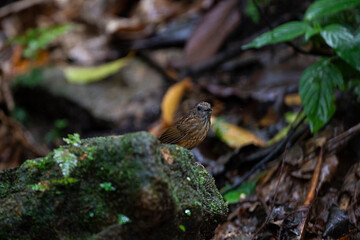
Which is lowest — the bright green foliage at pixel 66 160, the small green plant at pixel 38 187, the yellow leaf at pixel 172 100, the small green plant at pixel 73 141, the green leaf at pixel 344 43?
the yellow leaf at pixel 172 100

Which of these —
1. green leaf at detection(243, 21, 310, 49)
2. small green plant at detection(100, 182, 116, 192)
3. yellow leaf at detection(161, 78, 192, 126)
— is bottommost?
yellow leaf at detection(161, 78, 192, 126)

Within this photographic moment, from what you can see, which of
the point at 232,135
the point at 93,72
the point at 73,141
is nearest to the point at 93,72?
the point at 93,72

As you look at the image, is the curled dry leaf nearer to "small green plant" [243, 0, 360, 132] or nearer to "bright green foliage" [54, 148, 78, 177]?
"small green plant" [243, 0, 360, 132]

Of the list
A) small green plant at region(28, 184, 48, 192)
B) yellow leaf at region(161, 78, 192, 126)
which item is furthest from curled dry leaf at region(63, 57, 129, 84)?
small green plant at region(28, 184, 48, 192)

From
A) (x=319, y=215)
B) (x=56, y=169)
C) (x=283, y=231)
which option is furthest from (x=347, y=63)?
(x=56, y=169)

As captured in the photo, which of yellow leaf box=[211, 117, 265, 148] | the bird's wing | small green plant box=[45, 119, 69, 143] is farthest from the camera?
small green plant box=[45, 119, 69, 143]

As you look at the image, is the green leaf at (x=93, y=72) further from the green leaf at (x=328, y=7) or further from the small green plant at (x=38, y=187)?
the small green plant at (x=38, y=187)

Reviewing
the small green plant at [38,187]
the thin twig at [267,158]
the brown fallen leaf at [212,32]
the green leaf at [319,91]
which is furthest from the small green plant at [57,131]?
the small green plant at [38,187]
